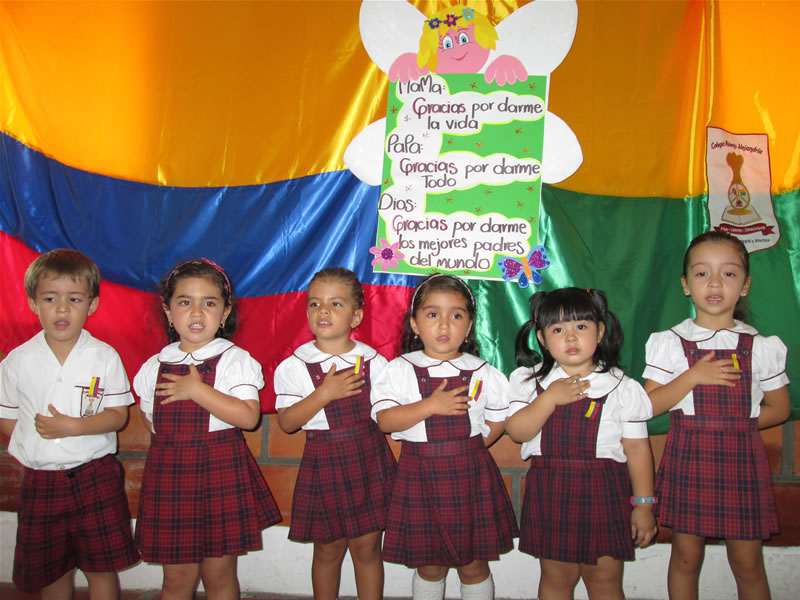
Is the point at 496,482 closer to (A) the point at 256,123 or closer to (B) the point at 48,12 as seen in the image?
(A) the point at 256,123

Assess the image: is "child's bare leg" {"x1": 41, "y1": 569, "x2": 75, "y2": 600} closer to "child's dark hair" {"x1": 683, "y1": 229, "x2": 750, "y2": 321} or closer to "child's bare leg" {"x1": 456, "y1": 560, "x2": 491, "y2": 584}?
"child's bare leg" {"x1": 456, "y1": 560, "x2": 491, "y2": 584}

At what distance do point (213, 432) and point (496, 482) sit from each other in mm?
932

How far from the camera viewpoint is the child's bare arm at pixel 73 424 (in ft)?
6.05

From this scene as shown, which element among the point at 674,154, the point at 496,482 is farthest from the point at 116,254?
the point at 674,154

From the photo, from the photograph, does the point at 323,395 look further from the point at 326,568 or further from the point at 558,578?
the point at 558,578

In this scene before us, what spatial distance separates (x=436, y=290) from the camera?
6.26ft

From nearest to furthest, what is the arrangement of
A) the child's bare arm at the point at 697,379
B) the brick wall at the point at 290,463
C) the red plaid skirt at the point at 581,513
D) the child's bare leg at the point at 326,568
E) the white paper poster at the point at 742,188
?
the red plaid skirt at the point at 581,513
the child's bare arm at the point at 697,379
the child's bare leg at the point at 326,568
the white paper poster at the point at 742,188
the brick wall at the point at 290,463

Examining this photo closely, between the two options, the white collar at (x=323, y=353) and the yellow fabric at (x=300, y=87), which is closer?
the white collar at (x=323, y=353)

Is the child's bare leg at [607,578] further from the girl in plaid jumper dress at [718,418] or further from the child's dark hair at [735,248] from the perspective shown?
the child's dark hair at [735,248]

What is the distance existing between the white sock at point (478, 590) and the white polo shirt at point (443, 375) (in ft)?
1.55

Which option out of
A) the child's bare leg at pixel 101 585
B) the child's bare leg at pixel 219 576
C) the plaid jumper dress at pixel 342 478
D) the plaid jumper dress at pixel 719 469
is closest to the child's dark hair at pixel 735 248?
the plaid jumper dress at pixel 719 469

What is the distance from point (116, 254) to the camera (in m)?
2.26

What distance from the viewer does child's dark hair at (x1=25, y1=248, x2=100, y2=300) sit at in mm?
1963

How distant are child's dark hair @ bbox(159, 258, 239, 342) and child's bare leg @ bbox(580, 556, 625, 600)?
1.46m
